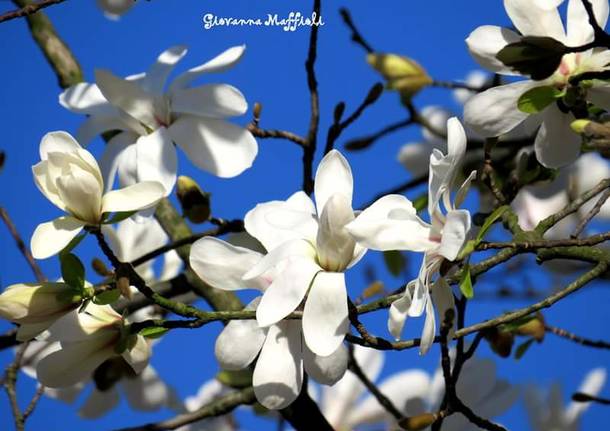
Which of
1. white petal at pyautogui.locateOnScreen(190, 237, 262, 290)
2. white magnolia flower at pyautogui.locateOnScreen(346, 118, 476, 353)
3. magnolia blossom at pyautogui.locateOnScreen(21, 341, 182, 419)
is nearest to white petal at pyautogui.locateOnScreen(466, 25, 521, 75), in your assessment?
white magnolia flower at pyautogui.locateOnScreen(346, 118, 476, 353)

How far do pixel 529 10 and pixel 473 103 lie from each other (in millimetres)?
83

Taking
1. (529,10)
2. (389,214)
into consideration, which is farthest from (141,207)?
(529,10)

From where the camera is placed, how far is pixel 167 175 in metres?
0.81

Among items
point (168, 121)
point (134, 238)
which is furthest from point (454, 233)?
point (134, 238)

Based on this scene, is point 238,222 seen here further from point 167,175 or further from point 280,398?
point 280,398

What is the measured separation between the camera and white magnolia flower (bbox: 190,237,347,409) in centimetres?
70

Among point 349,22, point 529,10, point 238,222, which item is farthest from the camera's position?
point 349,22

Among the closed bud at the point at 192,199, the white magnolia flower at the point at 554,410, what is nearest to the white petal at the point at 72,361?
the closed bud at the point at 192,199

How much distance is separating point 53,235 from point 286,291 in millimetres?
172

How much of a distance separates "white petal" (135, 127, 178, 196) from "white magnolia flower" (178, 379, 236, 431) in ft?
1.26

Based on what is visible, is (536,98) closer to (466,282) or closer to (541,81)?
(541,81)

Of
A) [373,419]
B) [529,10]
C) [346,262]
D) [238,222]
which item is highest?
[529,10]

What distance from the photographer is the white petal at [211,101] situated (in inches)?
32.2

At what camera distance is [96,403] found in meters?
1.20
